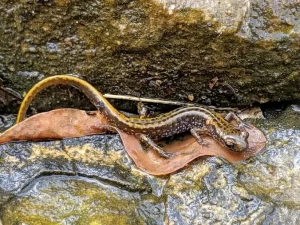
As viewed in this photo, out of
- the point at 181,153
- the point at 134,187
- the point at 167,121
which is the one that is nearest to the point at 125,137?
the point at 167,121

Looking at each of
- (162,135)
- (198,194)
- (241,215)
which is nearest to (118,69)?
(162,135)

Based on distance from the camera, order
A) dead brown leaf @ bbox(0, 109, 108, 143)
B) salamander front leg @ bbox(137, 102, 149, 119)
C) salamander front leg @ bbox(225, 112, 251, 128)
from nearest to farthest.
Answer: dead brown leaf @ bbox(0, 109, 108, 143)
salamander front leg @ bbox(225, 112, 251, 128)
salamander front leg @ bbox(137, 102, 149, 119)

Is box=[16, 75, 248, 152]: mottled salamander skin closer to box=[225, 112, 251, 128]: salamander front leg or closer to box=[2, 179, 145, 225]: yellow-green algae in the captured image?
box=[225, 112, 251, 128]: salamander front leg

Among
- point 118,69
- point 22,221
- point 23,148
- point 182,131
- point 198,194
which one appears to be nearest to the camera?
point 22,221

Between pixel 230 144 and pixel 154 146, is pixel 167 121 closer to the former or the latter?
pixel 154 146

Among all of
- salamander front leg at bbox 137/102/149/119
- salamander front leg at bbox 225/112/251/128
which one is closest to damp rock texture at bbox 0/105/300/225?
salamander front leg at bbox 225/112/251/128

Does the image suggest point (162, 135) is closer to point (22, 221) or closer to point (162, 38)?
point (162, 38)
